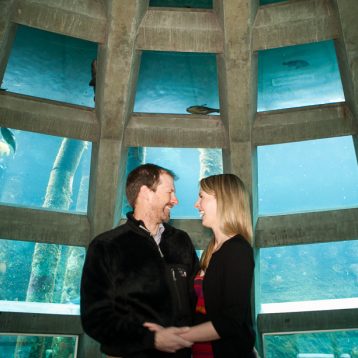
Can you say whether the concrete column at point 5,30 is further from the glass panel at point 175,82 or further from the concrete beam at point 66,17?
the glass panel at point 175,82

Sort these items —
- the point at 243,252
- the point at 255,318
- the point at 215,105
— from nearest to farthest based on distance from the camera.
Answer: the point at 243,252 → the point at 255,318 → the point at 215,105

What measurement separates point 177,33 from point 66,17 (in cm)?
279

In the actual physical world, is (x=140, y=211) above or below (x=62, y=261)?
below

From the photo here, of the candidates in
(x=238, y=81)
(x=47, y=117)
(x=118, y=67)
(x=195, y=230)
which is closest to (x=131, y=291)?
(x=118, y=67)

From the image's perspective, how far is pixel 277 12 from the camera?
10281 millimetres

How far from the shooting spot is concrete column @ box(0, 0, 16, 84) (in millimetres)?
9031

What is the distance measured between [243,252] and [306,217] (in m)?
9.87

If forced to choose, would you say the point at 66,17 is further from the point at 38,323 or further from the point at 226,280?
the point at 226,280

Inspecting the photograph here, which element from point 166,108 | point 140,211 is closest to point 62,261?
point 166,108

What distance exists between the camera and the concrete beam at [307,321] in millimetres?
11425

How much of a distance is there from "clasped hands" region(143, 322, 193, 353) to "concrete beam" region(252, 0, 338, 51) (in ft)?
29.4

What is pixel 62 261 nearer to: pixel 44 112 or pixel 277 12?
pixel 44 112

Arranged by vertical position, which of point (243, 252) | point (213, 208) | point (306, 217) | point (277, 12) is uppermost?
point (277, 12)

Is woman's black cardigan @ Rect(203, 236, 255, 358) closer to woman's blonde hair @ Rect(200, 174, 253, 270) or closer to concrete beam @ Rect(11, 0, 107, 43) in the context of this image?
woman's blonde hair @ Rect(200, 174, 253, 270)
